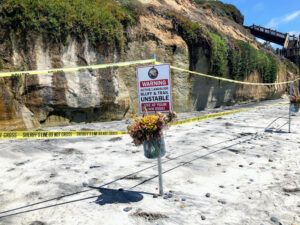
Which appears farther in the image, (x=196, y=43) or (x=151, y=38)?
(x=196, y=43)

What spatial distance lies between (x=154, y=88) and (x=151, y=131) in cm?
87

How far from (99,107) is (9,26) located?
4.70 m

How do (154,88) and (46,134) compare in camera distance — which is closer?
(154,88)

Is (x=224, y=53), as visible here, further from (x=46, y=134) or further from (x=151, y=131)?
(x=151, y=131)

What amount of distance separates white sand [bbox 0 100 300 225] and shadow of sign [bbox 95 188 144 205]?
0.06m

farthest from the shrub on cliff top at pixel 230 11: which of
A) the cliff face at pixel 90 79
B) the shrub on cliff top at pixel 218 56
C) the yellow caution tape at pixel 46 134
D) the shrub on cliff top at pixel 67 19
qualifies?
the yellow caution tape at pixel 46 134

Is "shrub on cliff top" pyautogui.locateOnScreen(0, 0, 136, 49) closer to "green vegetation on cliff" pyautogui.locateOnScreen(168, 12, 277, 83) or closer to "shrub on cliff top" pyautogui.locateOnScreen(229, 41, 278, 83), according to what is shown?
"green vegetation on cliff" pyautogui.locateOnScreen(168, 12, 277, 83)

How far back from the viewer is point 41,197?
19.8 feet

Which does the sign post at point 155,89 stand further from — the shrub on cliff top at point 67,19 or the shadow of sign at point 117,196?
the shrub on cliff top at point 67,19

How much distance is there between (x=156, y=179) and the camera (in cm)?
703

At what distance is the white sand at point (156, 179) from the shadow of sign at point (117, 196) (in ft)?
0.19

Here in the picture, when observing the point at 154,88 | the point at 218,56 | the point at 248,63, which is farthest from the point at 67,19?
the point at 248,63

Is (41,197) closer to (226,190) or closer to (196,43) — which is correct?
(226,190)

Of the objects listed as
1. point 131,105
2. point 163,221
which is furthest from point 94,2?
point 163,221
